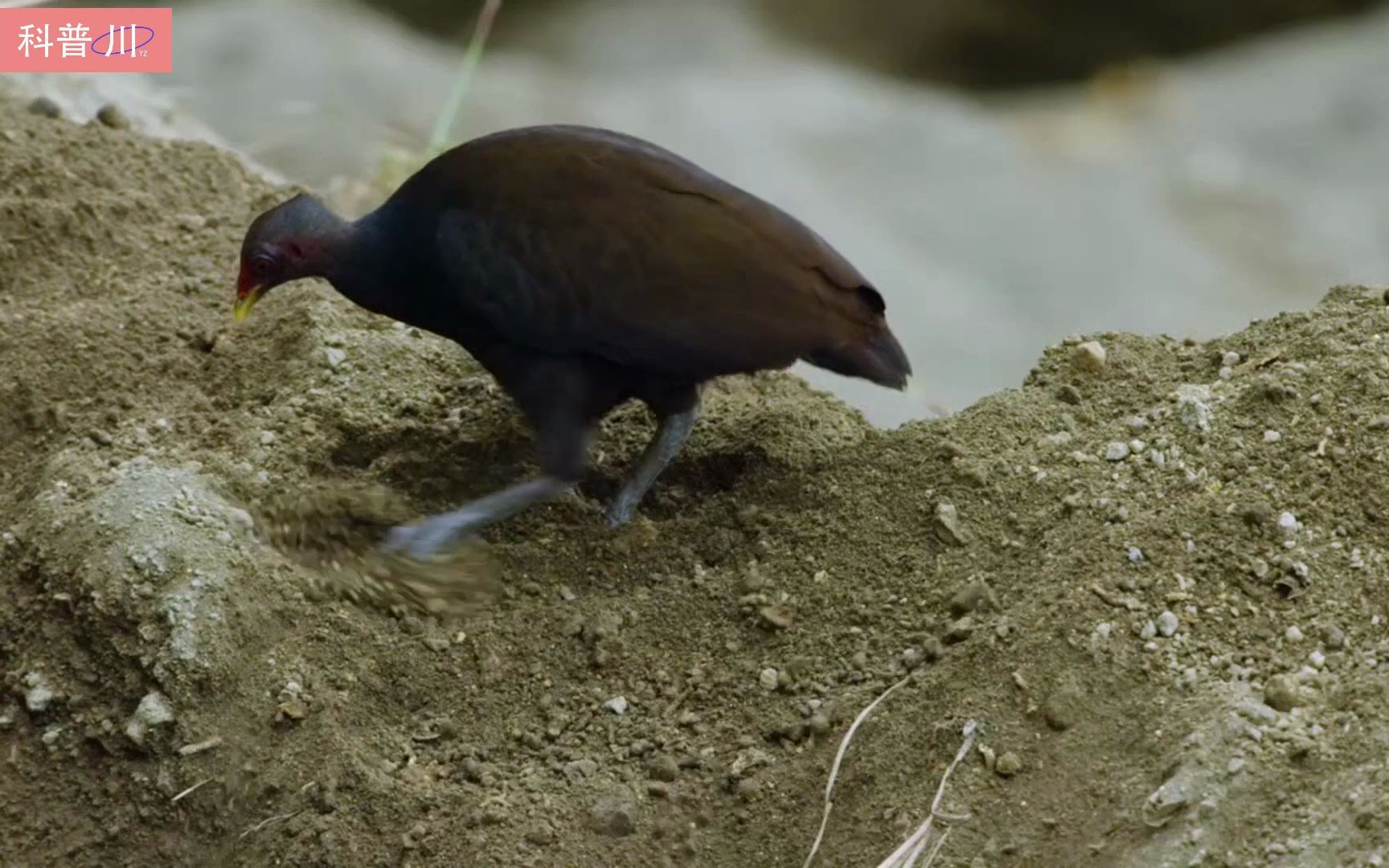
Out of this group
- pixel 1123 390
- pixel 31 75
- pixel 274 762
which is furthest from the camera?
pixel 31 75

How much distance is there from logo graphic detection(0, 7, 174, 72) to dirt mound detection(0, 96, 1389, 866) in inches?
55.0

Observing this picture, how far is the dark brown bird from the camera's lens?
9.09 feet

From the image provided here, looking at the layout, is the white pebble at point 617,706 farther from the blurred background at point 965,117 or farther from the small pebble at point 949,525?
the blurred background at point 965,117

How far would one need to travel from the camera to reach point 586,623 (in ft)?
8.79

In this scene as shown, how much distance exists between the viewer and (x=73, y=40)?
14.8 feet

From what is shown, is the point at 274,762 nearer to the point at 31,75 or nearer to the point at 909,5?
Answer: the point at 31,75

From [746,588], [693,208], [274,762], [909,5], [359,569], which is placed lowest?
[274,762]

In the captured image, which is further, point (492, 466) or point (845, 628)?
point (492, 466)

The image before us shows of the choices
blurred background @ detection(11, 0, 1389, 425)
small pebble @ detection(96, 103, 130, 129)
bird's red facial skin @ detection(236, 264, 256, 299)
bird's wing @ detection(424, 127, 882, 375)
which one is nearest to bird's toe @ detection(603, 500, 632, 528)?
bird's wing @ detection(424, 127, 882, 375)

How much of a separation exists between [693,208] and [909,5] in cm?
592

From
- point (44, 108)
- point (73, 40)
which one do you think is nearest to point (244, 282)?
point (44, 108)

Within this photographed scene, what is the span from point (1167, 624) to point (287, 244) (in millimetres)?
1563

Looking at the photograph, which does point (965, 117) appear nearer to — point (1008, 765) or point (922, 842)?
point (1008, 765)

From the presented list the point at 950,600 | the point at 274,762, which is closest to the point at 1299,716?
the point at 950,600
